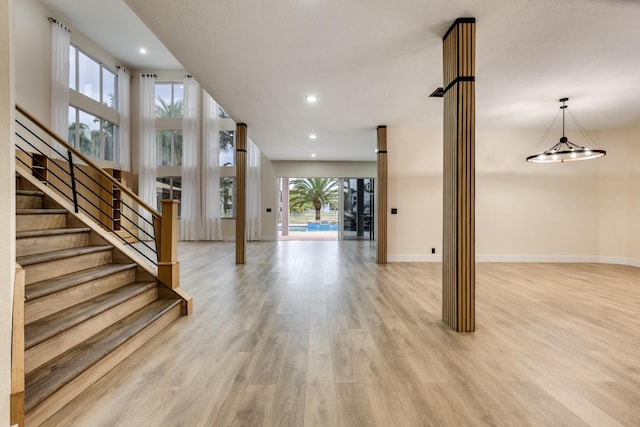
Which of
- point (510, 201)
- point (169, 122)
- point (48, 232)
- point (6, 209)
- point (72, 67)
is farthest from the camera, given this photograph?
point (169, 122)

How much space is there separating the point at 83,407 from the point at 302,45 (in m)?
3.42

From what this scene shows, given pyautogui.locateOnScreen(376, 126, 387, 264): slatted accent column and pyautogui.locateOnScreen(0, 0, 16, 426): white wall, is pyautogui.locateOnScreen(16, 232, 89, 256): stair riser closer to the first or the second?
pyautogui.locateOnScreen(0, 0, 16, 426): white wall

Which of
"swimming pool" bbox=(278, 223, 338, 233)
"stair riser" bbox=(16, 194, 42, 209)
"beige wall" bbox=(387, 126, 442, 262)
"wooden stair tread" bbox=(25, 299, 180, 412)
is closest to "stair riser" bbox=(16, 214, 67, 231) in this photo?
"stair riser" bbox=(16, 194, 42, 209)

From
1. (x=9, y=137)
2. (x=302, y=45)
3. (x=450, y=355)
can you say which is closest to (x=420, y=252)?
(x=450, y=355)

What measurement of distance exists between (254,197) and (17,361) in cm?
918

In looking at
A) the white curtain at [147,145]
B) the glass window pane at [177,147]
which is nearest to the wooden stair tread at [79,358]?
the white curtain at [147,145]

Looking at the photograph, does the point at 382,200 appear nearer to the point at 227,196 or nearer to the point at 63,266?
the point at 63,266

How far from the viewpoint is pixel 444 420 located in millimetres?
1569

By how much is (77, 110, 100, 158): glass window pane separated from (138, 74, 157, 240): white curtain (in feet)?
4.01

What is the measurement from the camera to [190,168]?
10.2 m

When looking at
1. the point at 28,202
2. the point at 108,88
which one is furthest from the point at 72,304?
the point at 108,88

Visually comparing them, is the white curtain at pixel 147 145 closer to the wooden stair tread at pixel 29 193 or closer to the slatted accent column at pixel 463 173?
the wooden stair tread at pixel 29 193

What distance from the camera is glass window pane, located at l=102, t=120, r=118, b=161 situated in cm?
955

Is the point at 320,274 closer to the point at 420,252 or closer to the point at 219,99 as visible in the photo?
the point at 420,252
